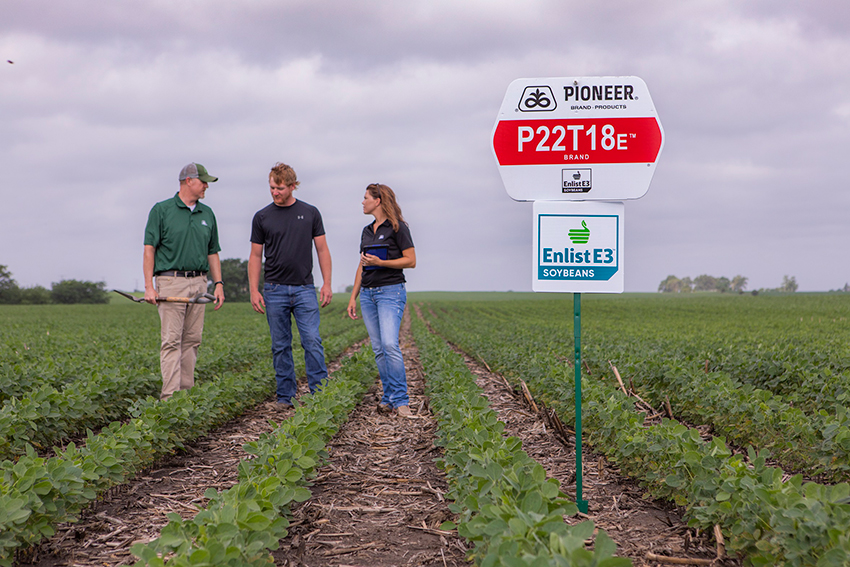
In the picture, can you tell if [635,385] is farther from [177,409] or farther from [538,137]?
[177,409]

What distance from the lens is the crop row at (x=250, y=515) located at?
2229mm

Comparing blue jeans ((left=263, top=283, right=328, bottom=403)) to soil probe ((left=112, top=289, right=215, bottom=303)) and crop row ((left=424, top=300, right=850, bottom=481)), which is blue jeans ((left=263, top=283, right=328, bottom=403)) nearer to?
soil probe ((left=112, top=289, right=215, bottom=303))

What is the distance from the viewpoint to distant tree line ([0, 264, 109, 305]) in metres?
78.4

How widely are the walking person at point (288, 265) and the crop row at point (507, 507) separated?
105 inches

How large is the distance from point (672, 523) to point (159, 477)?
140 inches

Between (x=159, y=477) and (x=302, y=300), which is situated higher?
(x=302, y=300)

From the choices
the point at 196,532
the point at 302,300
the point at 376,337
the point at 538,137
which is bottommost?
the point at 196,532

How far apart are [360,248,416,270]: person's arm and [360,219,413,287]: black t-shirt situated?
0.06m

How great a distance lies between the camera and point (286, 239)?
6406 millimetres

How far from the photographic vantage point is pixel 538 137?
3.49 metres

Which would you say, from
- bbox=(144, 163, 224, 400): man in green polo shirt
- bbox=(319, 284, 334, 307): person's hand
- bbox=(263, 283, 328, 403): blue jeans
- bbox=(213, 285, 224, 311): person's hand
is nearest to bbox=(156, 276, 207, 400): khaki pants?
bbox=(144, 163, 224, 400): man in green polo shirt

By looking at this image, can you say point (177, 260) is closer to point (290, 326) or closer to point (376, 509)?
point (290, 326)

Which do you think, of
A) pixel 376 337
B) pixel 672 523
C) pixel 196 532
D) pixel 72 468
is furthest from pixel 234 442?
pixel 672 523

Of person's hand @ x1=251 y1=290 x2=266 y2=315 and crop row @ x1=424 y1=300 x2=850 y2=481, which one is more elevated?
person's hand @ x1=251 y1=290 x2=266 y2=315
